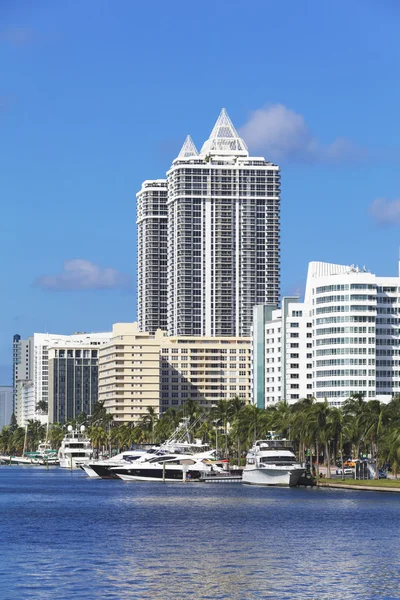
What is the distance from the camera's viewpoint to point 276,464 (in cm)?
17250

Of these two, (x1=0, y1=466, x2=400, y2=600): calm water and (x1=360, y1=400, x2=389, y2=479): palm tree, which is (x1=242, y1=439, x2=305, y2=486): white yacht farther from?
(x1=0, y1=466, x2=400, y2=600): calm water

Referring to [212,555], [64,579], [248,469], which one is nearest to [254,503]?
[248,469]

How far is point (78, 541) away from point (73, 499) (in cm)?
5963

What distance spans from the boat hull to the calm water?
1779 centimetres

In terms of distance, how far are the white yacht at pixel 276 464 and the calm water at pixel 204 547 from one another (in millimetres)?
18313

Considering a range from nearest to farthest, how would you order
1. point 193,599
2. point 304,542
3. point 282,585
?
1. point 193,599
2. point 282,585
3. point 304,542

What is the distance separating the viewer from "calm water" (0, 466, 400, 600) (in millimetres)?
71312

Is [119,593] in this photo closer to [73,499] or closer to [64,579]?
[64,579]

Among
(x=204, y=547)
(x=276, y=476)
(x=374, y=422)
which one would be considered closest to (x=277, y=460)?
(x=276, y=476)

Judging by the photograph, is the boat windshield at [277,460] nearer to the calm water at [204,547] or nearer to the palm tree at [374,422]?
the palm tree at [374,422]

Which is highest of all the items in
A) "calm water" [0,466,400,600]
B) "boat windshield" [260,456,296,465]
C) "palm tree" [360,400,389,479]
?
"palm tree" [360,400,389,479]

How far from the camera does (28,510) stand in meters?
135

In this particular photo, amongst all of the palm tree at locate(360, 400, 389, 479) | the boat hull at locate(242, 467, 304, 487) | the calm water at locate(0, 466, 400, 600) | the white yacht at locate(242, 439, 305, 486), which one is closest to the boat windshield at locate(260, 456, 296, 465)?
the white yacht at locate(242, 439, 305, 486)

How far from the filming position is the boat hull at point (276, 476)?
559ft
